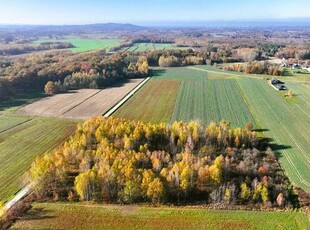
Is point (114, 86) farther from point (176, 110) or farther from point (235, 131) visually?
point (235, 131)

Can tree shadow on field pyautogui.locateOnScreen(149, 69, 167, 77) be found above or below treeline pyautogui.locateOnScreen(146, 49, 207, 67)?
below

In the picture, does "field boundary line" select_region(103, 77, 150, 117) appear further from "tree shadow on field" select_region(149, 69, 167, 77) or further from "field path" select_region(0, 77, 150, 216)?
"tree shadow on field" select_region(149, 69, 167, 77)

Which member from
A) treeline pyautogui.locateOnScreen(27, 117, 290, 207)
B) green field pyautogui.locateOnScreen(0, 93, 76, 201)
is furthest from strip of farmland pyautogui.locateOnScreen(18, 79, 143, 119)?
treeline pyautogui.locateOnScreen(27, 117, 290, 207)

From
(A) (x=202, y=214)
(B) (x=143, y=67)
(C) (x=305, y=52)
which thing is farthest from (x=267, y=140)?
(C) (x=305, y=52)

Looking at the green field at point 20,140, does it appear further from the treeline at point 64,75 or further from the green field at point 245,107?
the treeline at point 64,75

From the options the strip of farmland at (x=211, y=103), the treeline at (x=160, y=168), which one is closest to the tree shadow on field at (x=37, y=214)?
the treeline at (x=160, y=168)

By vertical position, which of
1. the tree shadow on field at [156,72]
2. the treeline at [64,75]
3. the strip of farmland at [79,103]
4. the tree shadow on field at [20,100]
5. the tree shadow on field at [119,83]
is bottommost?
the tree shadow on field at [156,72]

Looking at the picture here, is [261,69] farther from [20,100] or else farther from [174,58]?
[20,100]
